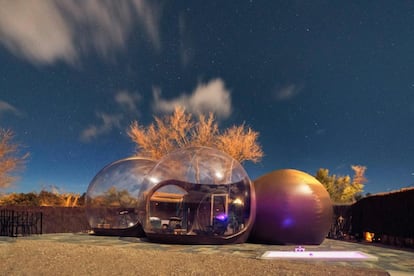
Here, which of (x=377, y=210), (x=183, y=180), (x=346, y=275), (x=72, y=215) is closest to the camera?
(x=346, y=275)

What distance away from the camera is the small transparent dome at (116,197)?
13.5 m

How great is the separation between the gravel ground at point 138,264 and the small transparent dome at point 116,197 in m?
3.93

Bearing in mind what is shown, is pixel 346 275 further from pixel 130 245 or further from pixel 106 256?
pixel 130 245

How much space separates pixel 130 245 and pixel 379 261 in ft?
19.7

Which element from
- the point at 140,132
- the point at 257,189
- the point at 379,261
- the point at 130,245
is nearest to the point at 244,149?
the point at 140,132

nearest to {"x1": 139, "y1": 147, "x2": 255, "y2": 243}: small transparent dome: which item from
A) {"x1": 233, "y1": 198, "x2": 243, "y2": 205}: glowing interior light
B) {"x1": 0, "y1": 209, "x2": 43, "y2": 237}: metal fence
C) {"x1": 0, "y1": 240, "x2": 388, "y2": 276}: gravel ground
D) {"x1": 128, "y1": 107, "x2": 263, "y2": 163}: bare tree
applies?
{"x1": 233, "y1": 198, "x2": 243, "y2": 205}: glowing interior light

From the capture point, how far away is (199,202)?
36.0ft

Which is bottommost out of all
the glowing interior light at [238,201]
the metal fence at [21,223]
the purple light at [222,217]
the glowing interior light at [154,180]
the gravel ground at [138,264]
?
the gravel ground at [138,264]

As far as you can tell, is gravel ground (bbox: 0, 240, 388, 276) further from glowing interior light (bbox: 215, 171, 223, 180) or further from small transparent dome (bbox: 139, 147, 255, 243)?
glowing interior light (bbox: 215, 171, 223, 180)

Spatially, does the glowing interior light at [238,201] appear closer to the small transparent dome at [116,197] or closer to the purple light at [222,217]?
the purple light at [222,217]

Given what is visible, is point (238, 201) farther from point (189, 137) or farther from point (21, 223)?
point (189, 137)

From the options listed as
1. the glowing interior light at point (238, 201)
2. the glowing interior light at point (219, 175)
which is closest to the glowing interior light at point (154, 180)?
the glowing interior light at point (219, 175)

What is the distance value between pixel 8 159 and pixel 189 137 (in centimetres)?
1150

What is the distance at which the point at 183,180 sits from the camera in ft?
36.8
